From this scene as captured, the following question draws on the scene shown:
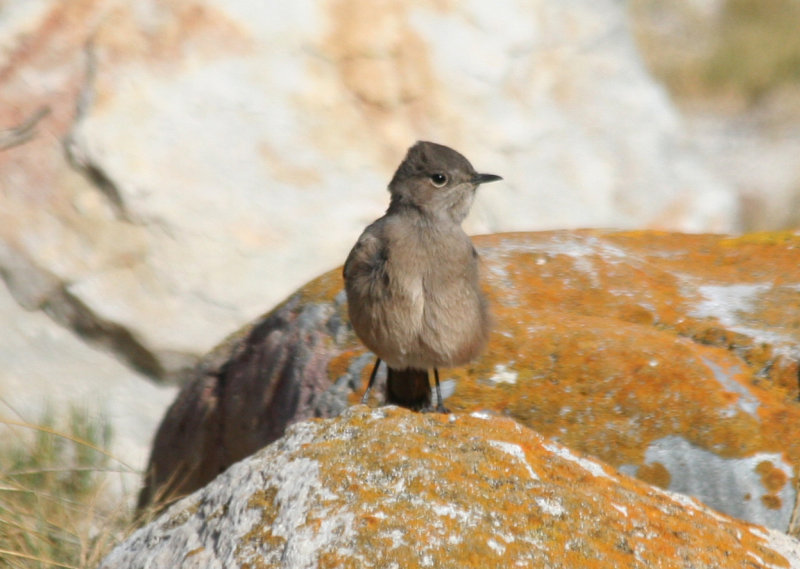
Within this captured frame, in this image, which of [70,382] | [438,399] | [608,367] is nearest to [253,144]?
[70,382]

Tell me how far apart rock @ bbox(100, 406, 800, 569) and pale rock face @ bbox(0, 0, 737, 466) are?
204 inches

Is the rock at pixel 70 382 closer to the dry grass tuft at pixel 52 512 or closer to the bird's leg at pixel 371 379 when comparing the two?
the dry grass tuft at pixel 52 512

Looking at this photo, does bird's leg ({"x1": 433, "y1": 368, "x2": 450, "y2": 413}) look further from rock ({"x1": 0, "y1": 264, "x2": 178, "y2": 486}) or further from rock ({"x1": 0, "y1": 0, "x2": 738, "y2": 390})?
rock ({"x1": 0, "y1": 0, "x2": 738, "y2": 390})

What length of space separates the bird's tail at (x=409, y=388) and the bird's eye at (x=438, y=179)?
971 mm

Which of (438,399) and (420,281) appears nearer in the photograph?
(420,281)

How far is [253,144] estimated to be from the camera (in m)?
9.48

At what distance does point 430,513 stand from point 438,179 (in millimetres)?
2432

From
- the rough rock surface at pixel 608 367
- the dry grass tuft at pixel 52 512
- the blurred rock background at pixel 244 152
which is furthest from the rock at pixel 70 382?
the rough rock surface at pixel 608 367

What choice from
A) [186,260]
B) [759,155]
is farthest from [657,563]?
[759,155]

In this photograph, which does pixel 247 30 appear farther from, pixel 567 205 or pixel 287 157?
pixel 567 205

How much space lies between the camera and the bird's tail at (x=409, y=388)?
16.7ft

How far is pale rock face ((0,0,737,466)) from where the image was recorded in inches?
348

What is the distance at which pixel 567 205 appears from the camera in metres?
10.5

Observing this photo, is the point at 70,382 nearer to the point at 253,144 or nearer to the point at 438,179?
the point at 253,144
